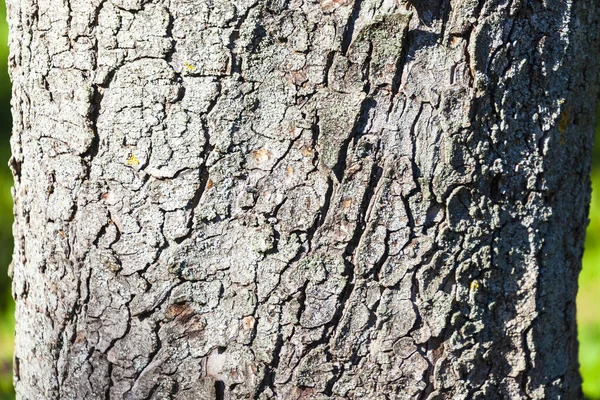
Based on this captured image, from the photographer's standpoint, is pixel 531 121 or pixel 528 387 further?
pixel 528 387

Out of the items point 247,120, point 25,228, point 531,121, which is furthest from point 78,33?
point 531,121

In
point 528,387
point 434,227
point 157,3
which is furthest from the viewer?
point 528,387

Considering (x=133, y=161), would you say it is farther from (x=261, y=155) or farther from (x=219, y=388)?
(x=219, y=388)

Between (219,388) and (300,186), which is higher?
(300,186)

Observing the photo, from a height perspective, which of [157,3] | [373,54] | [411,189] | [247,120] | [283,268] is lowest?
[283,268]

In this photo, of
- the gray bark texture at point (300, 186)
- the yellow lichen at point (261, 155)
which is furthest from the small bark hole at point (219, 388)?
the yellow lichen at point (261, 155)

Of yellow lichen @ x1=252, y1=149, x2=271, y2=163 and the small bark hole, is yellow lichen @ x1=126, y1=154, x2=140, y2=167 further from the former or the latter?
the small bark hole

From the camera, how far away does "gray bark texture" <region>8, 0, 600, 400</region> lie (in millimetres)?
1271

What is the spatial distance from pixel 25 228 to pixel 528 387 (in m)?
1.31

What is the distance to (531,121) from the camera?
1.38m

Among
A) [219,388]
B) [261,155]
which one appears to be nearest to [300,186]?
[261,155]

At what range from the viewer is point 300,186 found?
1317 millimetres

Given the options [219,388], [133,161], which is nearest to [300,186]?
[133,161]

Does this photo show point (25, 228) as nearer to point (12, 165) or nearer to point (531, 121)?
point (12, 165)
